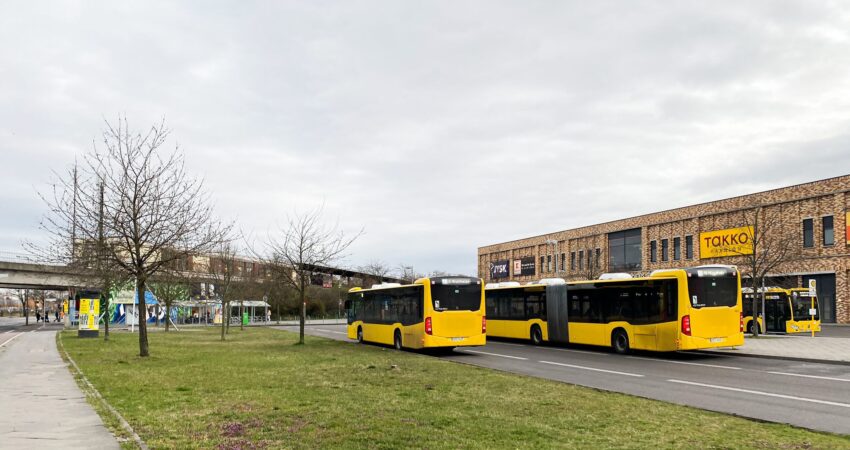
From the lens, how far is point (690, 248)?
5909 centimetres

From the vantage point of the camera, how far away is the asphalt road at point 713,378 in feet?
34.4

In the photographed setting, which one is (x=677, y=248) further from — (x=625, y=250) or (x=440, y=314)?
(x=440, y=314)

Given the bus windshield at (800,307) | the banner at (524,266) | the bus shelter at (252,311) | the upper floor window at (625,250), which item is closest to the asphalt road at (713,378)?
the bus windshield at (800,307)

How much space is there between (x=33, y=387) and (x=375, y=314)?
15.6 m

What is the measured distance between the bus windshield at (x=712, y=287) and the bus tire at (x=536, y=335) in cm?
803

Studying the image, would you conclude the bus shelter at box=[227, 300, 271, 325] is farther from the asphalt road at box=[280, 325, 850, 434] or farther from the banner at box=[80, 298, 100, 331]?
the asphalt road at box=[280, 325, 850, 434]

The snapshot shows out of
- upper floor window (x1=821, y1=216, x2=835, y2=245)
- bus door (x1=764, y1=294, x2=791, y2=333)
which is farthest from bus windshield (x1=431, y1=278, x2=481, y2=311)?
upper floor window (x1=821, y1=216, x2=835, y2=245)

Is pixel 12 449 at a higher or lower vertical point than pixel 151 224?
lower

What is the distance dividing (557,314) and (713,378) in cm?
1084

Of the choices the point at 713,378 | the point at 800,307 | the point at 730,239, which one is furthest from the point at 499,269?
the point at 713,378

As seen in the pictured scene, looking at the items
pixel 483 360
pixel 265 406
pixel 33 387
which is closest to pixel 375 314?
pixel 483 360

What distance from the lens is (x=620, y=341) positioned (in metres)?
22.4

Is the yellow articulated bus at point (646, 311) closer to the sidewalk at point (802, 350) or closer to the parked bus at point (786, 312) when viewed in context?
the sidewalk at point (802, 350)

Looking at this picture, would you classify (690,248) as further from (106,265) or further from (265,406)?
(265,406)
